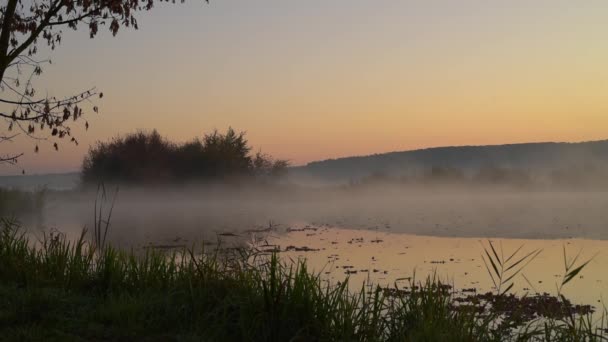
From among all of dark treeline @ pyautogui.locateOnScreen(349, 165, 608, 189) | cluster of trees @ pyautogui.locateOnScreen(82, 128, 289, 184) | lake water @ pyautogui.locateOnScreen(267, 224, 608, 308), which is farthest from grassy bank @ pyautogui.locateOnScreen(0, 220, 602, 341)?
dark treeline @ pyautogui.locateOnScreen(349, 165, 608, 189)

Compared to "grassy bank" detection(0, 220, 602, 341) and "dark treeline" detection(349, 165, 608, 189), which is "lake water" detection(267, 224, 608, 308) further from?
"dark treeline" detection(349, 165, 608, 189)

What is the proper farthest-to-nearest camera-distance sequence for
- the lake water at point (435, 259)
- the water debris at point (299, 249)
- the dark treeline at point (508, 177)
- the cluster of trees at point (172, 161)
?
1. the dark treeline at point (508, 177)
2. the cluster of trees at point (172, 161)
3. the water debris at point (299, 249)
4. the lake water at point (435, 259)

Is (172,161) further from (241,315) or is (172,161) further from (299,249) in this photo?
(241,315)

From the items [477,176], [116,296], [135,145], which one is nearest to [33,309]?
[116,296]

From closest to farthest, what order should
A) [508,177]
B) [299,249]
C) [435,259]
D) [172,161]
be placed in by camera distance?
1. [435,259]
2. [299,249]
3. [172,161]
4. [508,177]

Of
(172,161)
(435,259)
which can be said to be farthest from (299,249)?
(172,161)

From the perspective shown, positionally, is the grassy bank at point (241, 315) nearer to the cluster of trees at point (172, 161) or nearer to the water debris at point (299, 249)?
the water debris at point (299, 249)

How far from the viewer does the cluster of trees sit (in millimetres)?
38375

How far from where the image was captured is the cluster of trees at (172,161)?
3838 cm

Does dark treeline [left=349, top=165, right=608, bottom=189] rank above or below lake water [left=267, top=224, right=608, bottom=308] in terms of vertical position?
above

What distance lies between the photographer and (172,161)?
136ft

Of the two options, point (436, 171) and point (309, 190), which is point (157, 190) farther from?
point (436, 171)

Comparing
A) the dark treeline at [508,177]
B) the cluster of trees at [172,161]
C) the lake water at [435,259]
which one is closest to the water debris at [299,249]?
the lake water at [435,259]

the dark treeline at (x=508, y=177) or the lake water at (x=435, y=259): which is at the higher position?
the dark treeline at (x=508, y=177)
